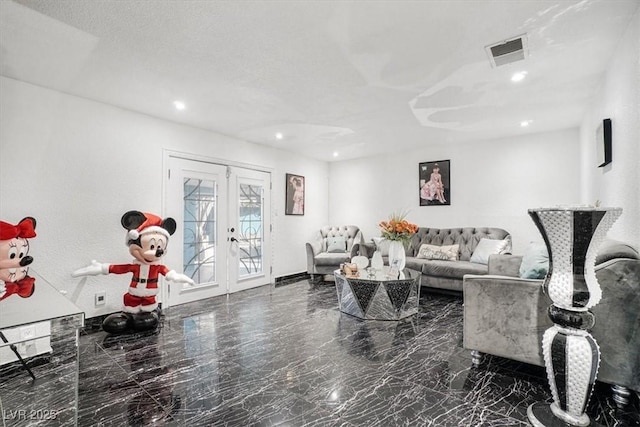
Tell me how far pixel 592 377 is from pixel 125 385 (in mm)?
2796

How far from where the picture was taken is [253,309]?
3.80m

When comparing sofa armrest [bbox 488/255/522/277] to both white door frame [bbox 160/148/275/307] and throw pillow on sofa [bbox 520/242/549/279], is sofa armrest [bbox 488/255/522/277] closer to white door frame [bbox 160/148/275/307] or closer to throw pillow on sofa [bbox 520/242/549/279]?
throw pillow on sofa [bbox 520/242/549/279]

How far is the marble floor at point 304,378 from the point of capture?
1734 millimetres

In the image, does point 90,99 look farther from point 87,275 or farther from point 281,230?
point 281,230

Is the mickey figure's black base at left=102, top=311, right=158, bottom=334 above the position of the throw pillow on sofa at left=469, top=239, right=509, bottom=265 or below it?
below

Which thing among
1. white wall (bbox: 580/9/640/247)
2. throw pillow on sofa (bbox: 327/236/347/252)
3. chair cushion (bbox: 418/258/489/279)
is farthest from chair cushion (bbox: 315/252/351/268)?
white wall (bbox: 580/9/640/247)

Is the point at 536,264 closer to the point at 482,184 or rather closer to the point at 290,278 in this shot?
the point at 482,184

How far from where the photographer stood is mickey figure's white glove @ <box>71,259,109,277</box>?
9.70 ft

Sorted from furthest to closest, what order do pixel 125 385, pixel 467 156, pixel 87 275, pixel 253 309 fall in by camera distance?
pixel 467 156 < pixel 253 309 < pixel 87 275 < pixel 125 385

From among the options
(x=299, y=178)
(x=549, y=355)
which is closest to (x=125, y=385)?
(x=549, y=355)

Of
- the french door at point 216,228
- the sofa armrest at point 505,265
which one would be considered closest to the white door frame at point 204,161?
the french door at point 216,228

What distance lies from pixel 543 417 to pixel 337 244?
13.8ft

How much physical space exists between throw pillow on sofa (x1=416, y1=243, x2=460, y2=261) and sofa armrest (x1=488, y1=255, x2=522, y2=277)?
1.01m

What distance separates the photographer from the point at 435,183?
5379 millimetres
